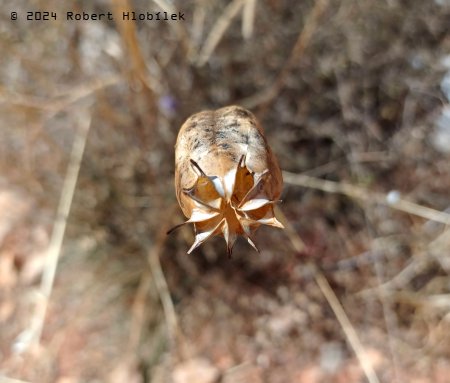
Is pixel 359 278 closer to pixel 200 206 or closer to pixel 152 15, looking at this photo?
pixel 152 15

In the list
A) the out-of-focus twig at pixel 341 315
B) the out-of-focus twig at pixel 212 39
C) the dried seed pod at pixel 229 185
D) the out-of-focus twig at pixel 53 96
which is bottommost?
the out-of-focus twig at pixel 341 315

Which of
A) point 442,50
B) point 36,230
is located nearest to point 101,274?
point 36,230

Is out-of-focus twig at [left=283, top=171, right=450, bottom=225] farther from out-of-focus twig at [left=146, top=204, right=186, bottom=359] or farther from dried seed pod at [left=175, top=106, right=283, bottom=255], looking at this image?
dried seed pod at [left=175, top=106, right=283, bottom=255]

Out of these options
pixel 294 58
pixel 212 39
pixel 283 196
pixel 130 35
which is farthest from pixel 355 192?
pixel 130 35

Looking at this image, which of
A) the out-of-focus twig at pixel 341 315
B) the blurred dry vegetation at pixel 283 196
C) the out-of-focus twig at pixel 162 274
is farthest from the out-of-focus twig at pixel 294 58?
the out-of-focus twig at pixel 341 315

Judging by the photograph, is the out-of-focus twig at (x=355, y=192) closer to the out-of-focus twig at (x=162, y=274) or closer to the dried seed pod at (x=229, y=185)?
the out-of-focus twig at (x=162, y=274)
